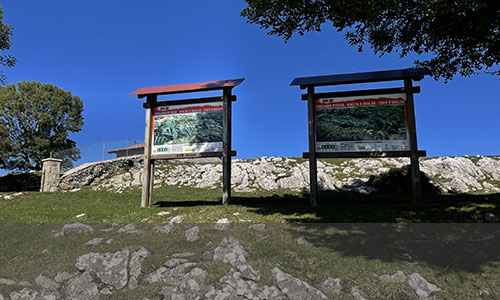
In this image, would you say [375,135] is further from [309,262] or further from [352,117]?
[309,262]

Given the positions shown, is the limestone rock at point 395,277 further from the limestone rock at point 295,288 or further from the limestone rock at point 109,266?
the limestone rock at point 109,266

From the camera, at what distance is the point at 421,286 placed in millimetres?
5855

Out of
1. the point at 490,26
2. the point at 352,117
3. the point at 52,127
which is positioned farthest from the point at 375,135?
the point at 52,127

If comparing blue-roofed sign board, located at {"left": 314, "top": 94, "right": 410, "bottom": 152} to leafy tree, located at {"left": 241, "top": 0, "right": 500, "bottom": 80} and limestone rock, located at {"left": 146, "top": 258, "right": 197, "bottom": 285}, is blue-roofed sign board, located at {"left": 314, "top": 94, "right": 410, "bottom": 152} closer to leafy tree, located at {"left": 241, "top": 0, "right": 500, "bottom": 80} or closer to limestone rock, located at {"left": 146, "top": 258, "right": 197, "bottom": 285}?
leafy tree, located at {"left": 241, "top": 0, "right": 500, "bottom": 80}

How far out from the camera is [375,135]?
41.6 ft

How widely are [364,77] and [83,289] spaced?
1229 cm

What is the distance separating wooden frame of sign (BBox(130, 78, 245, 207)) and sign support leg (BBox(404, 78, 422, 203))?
23.8 ft

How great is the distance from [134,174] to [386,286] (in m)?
23.0

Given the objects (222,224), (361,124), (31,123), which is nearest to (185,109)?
(222,224)

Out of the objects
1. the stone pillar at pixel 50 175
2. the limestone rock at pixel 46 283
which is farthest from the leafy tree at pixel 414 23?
the stone pillar at pixel 50 175

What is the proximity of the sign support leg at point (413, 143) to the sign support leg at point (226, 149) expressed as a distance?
7579mm

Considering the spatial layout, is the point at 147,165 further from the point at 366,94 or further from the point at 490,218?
the point at 490,218

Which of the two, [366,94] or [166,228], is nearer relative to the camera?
[166,228]

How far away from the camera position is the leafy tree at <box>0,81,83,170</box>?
3494 centimetres
